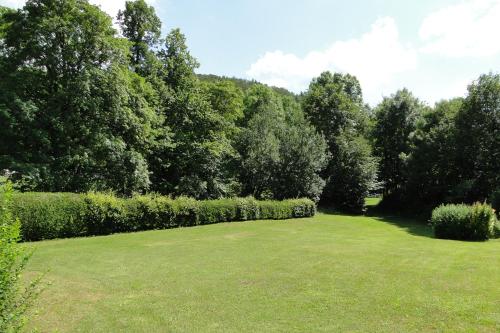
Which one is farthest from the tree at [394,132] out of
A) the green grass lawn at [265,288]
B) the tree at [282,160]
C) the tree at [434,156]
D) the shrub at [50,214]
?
the shrub at [50,214]

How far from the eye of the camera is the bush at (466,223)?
23.7 m

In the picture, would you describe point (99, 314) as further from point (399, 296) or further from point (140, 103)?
point (140, 103)

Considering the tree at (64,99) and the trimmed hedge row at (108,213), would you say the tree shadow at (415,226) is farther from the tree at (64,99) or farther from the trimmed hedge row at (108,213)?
the tree at (64,99)

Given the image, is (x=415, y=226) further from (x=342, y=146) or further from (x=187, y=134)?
(x=187, y=134)

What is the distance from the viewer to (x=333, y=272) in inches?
504

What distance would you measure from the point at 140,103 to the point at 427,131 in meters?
33.5

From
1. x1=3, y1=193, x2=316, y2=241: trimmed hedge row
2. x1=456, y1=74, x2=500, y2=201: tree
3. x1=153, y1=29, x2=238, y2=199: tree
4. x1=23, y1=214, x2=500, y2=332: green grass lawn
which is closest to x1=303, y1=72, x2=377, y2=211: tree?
x1=456, y1=74, x2=500, y2=201: tree

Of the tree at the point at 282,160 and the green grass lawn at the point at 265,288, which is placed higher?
the tree at the point at 282,160

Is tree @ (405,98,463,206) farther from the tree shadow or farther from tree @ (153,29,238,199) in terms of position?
tree @ (153,29,238,199)

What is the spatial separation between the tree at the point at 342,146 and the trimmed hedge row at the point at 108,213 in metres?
16.8

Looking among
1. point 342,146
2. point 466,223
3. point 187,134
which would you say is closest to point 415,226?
point 466,223

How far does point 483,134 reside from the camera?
38.1 metres

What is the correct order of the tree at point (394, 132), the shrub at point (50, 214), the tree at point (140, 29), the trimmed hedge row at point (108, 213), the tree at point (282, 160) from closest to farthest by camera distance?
the shrub at point (50, 214), the trimmed hedge row at point (108, 213), the tree at point (140, 29), the tree at point (282, 160), the tree at point (394, 132)

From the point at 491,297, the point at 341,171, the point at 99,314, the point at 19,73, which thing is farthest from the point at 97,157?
the point at 341,171
